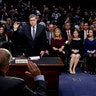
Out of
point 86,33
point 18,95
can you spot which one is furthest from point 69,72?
point 18,95

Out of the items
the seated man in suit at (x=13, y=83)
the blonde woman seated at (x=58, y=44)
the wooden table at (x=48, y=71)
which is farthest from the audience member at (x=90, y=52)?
the seated man in suit at (x=13, y=83)

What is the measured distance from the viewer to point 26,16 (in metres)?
14.9

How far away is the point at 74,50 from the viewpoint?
9.45 m

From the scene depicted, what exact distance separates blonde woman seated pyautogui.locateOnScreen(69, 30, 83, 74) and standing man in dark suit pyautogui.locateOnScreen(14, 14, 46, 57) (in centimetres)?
227

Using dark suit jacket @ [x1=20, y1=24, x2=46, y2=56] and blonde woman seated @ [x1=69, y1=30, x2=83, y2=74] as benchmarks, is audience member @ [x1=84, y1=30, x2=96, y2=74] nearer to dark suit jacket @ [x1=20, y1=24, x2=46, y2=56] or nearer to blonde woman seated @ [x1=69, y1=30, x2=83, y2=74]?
blonde woman seated @ [x1=69, y1=30, x2=83, y2=74]

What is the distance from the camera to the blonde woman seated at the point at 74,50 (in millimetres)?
9328

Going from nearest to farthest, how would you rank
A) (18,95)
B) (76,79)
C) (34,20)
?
(18,95)
(34,20)
(76,79)

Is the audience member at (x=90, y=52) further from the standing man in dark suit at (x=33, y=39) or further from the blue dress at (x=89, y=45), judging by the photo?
the standing man in dark suit at (x=33, y=39)

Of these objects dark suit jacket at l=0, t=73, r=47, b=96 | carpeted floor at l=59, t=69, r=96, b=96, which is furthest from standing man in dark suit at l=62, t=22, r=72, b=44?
dark suit jacket at l=0, t=73, r=47, b=96

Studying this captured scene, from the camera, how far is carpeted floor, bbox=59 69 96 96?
673 centimetres

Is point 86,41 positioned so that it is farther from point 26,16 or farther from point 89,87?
point 26,16

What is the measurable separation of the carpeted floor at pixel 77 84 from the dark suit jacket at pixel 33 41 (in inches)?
38.8

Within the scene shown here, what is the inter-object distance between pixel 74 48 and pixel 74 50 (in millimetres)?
91

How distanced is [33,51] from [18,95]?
15.8 feet
